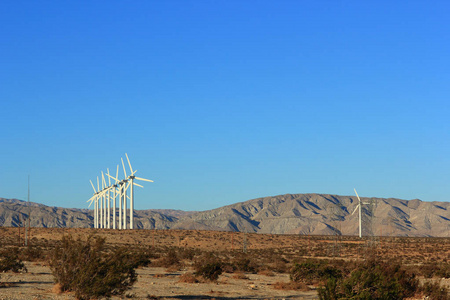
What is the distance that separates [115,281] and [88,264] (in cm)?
149

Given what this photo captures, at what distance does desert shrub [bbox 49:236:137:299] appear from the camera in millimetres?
23322

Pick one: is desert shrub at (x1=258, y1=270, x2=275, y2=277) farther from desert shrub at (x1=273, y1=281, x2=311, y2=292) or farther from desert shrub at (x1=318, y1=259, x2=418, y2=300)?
desert shrub at (x1=318, y1=259, x2=418, y2=300)

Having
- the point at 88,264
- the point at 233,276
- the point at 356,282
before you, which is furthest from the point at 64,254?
the point at 233,276

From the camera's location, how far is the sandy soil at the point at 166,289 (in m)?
25.9

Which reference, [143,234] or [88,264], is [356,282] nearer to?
[88,264]

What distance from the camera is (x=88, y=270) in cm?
2359

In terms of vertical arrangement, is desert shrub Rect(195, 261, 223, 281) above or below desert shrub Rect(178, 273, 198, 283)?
above

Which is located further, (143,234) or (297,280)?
(143,234)

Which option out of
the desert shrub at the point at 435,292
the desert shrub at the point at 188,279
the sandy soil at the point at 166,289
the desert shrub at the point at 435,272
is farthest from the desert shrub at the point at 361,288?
the desert shrub at the point at 435,272

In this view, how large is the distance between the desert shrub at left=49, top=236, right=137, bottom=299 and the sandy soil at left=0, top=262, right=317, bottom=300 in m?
0.95

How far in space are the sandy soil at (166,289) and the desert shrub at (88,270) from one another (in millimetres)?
945

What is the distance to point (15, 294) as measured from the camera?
2498 centimetres

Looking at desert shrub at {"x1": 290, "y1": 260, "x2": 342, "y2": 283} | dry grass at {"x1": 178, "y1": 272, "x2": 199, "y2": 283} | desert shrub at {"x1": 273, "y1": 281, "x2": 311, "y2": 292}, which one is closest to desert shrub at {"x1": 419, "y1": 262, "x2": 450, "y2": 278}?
desert shrub at {"x1": 290, "y1": 260, "x2": 342, "y2": 283}

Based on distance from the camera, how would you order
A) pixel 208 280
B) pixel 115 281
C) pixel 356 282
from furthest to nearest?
pixel 208 280
pixel 115 281
pixel 356 282
